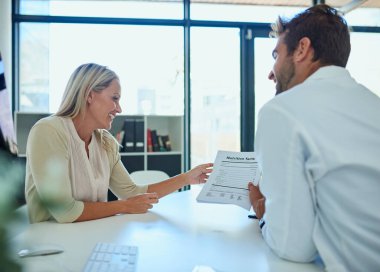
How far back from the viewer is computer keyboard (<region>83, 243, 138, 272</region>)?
805 millimetres

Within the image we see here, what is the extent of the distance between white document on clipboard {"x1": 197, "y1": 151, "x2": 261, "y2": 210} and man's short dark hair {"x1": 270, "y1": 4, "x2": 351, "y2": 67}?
19.7 inches

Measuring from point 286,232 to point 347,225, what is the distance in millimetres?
141

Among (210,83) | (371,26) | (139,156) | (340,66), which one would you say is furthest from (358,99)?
(371,26)

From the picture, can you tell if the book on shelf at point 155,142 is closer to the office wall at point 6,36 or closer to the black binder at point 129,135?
the black binder at point 129,135

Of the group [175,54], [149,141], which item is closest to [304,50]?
[149,141]

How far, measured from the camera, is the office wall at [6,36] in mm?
3543

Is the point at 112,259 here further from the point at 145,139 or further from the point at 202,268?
the point at 145,139

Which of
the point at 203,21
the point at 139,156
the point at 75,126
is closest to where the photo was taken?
the point at 75,126

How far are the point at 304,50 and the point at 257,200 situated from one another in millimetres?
543

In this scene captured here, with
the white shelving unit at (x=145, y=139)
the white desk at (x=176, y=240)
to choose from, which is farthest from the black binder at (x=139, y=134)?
the white desk at (x=176, y=240)

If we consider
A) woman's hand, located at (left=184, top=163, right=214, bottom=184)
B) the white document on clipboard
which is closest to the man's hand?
the white document on clipboard

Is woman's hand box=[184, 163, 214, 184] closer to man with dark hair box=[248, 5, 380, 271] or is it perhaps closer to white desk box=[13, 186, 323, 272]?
white desk box=[13, 186, 323, 272]

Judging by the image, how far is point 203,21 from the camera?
420 centimetres

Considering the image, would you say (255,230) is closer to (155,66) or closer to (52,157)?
(52,157)
